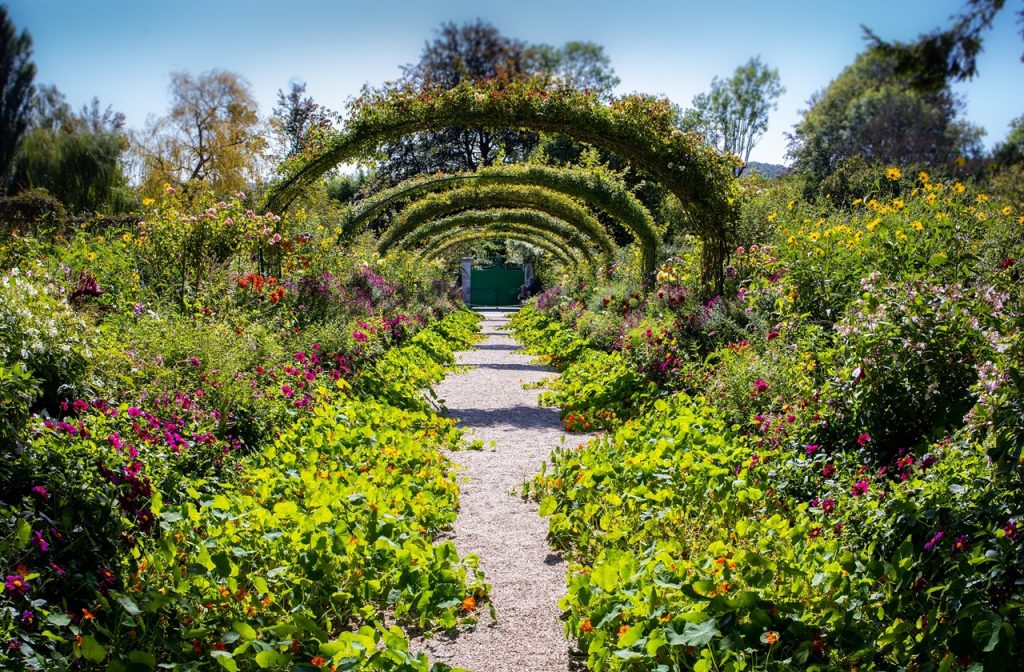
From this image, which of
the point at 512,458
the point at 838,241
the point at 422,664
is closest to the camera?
the point at 422,664

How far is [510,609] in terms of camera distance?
10.3 ft

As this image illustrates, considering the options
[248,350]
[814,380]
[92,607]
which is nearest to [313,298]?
[248,350]

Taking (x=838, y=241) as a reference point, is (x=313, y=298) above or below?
below

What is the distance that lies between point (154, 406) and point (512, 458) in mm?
2684

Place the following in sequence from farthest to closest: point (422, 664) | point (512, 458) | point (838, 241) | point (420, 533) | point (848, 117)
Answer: point (848, 117) < point (838, 241) < point (512, 458) < point (420, 533) < point (422, 664)

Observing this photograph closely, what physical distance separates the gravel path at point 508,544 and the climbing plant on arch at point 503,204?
8215 millimetres

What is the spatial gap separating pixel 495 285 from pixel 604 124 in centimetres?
3301

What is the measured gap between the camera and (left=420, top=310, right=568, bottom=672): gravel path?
2799 mm

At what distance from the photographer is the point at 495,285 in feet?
137

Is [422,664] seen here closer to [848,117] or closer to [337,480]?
[337,480]

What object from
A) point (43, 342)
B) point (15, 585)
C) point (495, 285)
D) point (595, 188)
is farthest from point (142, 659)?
point (495, 285)

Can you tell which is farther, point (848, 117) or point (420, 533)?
point (848, 117)

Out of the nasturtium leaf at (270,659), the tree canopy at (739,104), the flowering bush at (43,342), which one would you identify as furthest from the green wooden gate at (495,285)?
the nasturtium leaf at (270,659)

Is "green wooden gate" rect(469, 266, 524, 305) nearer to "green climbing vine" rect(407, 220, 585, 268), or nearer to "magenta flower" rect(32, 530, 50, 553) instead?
"green climbing vine" rect(407, 220, 585, 268)
